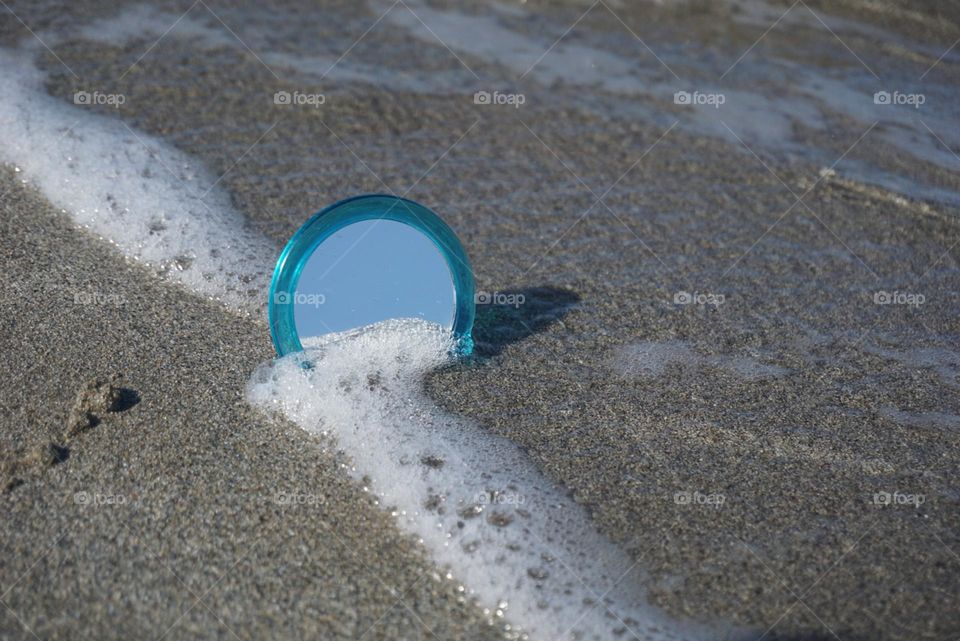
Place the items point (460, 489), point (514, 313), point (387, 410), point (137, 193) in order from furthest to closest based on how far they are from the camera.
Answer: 1. point (137, 193)
2. point (514, 313)
3. point (387, 410)
4. point (460, 489)

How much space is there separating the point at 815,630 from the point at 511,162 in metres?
2.72

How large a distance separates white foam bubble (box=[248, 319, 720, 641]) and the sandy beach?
3 centimetres

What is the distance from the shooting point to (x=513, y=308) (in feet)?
11.3

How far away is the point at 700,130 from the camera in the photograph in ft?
16.0

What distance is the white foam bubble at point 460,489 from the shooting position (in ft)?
7.62

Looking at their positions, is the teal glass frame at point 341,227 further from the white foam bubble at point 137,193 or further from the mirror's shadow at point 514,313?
the white foam bubble at point 137,193

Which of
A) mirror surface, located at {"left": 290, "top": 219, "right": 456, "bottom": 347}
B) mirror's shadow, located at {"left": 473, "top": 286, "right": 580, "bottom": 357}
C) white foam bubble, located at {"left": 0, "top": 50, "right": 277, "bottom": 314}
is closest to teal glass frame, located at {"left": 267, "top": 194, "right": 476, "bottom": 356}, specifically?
mirror surface, located at {"left": 290, "top": 219, "right": 456, "bottom": 347}

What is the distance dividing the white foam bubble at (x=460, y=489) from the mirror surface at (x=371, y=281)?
6 centimetres

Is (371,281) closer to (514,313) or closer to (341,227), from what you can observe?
(341,227)

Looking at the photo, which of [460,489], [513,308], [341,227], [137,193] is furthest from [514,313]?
[137,193]

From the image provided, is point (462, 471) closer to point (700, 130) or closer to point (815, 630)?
point (815, 630)

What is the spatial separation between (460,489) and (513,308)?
99 cm

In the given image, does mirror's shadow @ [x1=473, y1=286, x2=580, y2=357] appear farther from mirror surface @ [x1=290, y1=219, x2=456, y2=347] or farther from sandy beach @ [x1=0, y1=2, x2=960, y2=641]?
mirror surface @ [x1=290, y1=219, x2=456, y2=347]

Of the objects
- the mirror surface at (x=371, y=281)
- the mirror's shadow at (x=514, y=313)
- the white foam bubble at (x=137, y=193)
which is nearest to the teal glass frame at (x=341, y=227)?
the mirror surface at (x=371, y=281)
